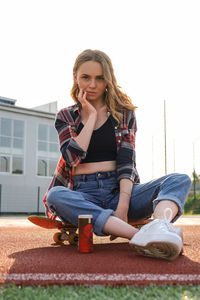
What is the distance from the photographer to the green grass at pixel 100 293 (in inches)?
58.0

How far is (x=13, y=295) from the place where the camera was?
1.50m

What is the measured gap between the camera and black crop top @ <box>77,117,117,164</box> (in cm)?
305

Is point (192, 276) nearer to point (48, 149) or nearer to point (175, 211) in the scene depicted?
point (175, 211)

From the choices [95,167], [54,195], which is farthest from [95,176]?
[54,195]

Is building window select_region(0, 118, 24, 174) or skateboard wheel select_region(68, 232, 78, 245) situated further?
building window select_region(0, 118, 24, 174)

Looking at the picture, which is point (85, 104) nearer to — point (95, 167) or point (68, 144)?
point (68, 144)

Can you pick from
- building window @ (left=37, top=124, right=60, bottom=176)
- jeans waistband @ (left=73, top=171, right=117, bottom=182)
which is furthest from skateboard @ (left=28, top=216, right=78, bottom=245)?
building window @ (left=37, top=124, right=60, bottom=176)

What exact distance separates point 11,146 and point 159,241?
20957 millimetres

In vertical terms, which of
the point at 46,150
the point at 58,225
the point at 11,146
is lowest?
the point at 58,225

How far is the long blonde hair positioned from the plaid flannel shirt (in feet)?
0.20

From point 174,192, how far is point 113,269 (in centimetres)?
82

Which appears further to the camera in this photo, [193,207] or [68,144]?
[193,207]

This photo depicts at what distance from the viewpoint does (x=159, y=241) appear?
2025 mm

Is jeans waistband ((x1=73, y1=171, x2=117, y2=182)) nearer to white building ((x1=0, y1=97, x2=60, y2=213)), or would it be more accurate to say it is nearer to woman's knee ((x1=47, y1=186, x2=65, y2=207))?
woman's knee ((x1=47, y1=186, x2=65, y2=207))
